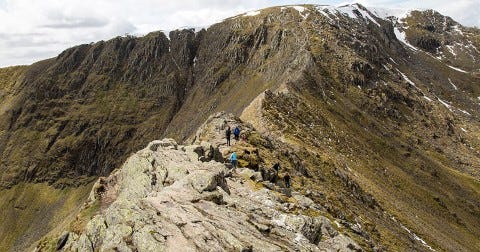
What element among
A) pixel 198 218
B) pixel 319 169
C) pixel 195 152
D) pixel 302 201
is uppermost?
pixel 195 152

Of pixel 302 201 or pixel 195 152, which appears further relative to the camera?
pixel 195 152

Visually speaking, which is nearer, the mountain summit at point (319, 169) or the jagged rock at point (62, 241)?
the mountain summit at point (319, 169)

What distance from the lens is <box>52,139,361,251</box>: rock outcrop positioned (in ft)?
78.9

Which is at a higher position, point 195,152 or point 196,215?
point 195,152

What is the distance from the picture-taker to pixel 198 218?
26.0 metres

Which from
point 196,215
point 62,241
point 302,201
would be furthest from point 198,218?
point 302,201

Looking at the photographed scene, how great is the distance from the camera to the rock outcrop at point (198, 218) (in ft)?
78.9

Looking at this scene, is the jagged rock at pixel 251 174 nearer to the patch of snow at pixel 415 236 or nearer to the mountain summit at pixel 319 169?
the mountain summit at pixel 319 169

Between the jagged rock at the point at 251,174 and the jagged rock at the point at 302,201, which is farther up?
the jagged rock at the point at 251,174

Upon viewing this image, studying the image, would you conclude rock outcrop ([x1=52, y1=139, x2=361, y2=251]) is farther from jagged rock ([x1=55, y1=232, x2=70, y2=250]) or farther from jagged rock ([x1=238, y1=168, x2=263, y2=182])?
jagged rock ([x1=238, y1=168, x2=263, y2=182])

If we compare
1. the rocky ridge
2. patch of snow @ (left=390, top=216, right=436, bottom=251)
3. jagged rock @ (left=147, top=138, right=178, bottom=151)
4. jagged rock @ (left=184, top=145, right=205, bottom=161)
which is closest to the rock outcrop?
the rocky ridge

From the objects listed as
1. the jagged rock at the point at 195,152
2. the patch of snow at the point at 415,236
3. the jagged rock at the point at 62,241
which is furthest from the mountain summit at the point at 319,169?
the jagged rock at the point at 195,152

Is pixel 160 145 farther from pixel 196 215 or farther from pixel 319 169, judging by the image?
pixel 319 169

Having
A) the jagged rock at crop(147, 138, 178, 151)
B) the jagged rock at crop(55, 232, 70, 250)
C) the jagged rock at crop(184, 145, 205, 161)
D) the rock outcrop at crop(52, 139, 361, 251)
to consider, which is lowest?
the jagged rock at crop(55, 232, 70, 250)
